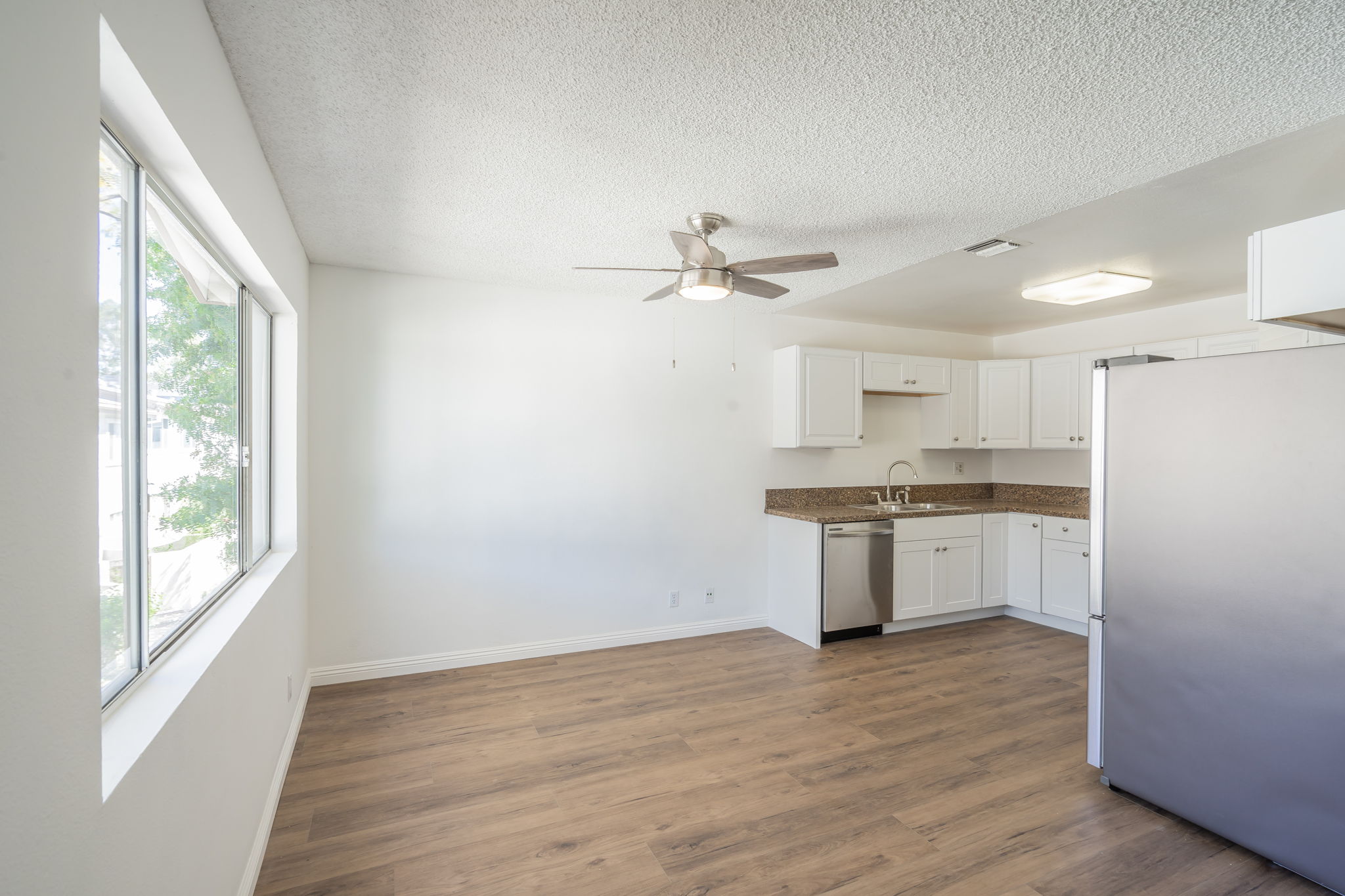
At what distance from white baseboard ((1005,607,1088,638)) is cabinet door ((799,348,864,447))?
1976 mm

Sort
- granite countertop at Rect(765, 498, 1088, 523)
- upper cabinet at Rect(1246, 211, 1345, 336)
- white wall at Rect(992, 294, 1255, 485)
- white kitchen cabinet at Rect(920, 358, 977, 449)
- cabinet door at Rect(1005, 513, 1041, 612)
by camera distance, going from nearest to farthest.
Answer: upper cabinet at Rect(1246, 211, 1345, 336), white wall at Rect(992, 294, 1255, 485), granite countertop at Rect(765, 498, 1088, 523), cabinet door at Rect(1005, 513, 1041, 612), white kitchen cabinet at Rect(920, 358, 977, 449)

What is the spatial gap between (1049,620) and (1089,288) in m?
2.60

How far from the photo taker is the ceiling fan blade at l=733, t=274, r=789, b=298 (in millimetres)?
2924

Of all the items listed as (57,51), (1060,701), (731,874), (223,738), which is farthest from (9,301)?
(1060,701)

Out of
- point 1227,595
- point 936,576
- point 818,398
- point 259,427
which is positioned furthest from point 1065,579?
point 259,427

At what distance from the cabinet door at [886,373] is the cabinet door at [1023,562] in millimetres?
1404

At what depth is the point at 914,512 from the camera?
4.77 meters

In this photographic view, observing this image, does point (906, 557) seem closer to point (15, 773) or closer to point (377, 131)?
point (377, 131)

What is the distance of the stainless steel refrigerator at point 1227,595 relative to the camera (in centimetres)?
197

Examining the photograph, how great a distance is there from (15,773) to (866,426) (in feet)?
17.5

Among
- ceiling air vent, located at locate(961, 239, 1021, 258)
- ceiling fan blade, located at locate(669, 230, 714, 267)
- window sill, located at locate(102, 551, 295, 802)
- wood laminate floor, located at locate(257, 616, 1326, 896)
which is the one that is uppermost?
ceiling air vent, located at locate(961, 239, 1021, 258)

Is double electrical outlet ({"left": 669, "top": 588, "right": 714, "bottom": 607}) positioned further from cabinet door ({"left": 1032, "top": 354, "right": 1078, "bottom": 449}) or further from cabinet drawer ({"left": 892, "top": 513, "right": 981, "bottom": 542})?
cabinet door ({"left": 1032, "top": 354, "right": 1078, "bottom": 449})

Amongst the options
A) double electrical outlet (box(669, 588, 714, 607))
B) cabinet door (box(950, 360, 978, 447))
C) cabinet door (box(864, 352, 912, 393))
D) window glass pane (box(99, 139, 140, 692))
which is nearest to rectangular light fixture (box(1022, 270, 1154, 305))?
cabinet door (box(864, 352, 912, 393))

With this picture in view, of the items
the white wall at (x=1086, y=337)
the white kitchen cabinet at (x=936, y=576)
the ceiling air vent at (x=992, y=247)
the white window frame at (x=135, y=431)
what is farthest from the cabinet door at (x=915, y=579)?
the white window frame at (x=135, y=431)
